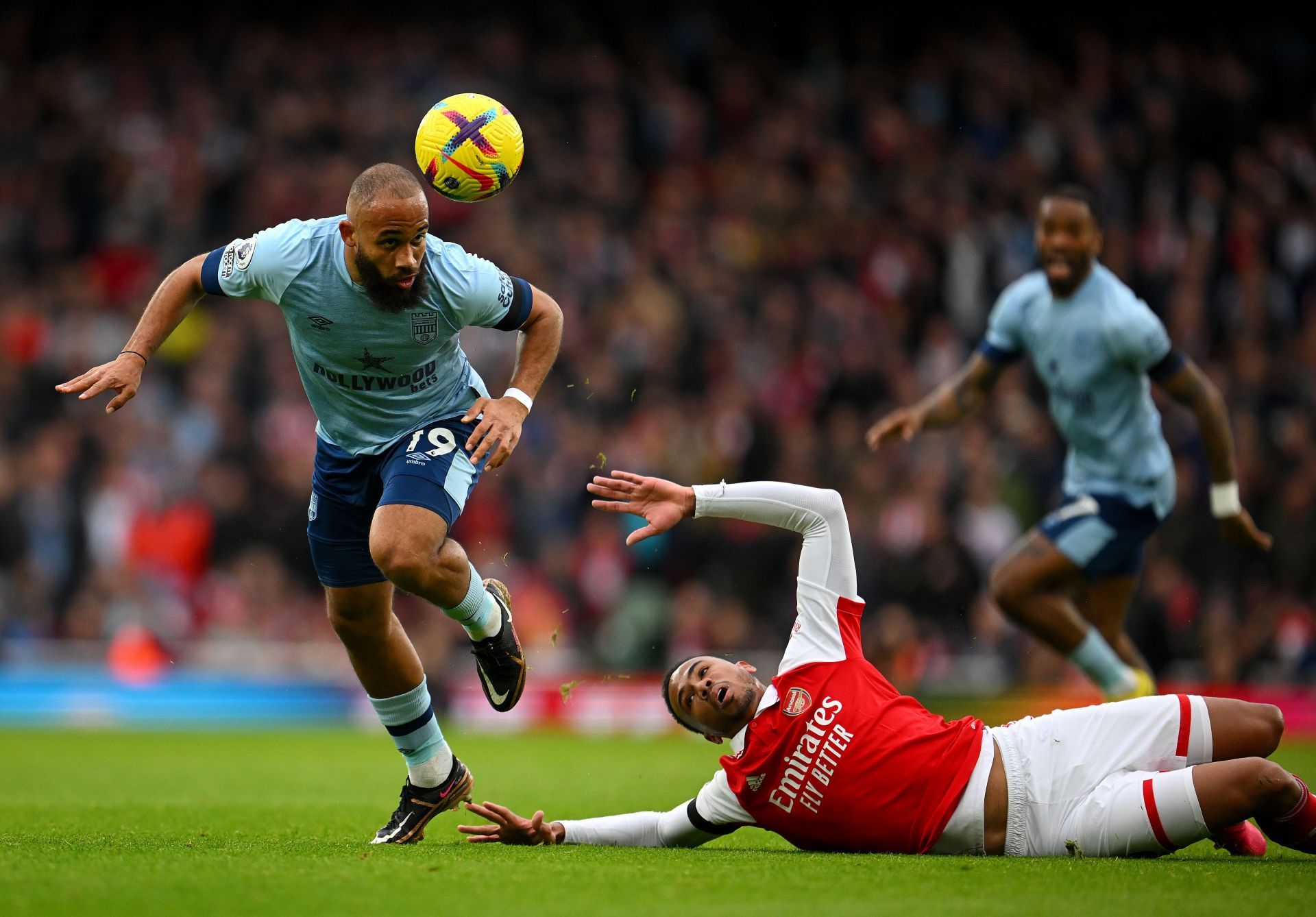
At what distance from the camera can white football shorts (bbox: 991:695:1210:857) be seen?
18.7 ft

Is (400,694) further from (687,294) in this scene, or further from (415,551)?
(687,294)

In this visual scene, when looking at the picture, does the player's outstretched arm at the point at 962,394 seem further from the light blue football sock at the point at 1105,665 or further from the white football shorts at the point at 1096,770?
the white football shorts at the point at 1096,770

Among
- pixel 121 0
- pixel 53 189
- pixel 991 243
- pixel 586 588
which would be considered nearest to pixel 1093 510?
pixel 586 588

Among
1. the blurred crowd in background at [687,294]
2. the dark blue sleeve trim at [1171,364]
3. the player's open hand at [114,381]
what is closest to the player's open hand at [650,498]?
the player's open hand at [114,381]

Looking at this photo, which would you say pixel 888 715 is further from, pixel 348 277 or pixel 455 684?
pixel 455 684

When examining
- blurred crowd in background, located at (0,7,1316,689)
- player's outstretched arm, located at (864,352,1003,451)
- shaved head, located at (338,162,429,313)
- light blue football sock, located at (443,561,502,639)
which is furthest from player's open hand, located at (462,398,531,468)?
blurred crowd in background, located at (0,7,1316,689)

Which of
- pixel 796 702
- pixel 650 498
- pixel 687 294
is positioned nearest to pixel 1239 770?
pixel 796 702

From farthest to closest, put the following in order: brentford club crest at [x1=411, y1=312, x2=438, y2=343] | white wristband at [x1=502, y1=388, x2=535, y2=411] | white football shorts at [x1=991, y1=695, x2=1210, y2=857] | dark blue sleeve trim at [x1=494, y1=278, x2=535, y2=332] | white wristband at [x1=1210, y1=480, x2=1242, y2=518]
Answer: white wristband at [x1=1210, y1=480, x2=1242, y2=518] → dark blue sleeve trim at [x1=494, y1=278, x2=535, y2=332] → white wristband at [x1=502, y1=388, x2=535, y2=411] → brentford club crest at [x1=411, y1=312, x2=438, y2=343] → white football shorts at [x1=991, y1=695, x2=1210, y2=857]

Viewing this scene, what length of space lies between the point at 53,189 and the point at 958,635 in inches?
488

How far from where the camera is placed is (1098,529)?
9.02m

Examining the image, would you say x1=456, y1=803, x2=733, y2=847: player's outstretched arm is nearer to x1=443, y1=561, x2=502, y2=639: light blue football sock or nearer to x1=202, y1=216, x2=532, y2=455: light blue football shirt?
x1=443, y1=561, x2=502, y2=639: light blue football sock

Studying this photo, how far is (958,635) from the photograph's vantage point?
48.1 ft

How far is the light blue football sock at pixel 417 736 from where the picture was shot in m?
6.90

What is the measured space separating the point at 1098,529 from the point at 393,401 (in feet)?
14.2
